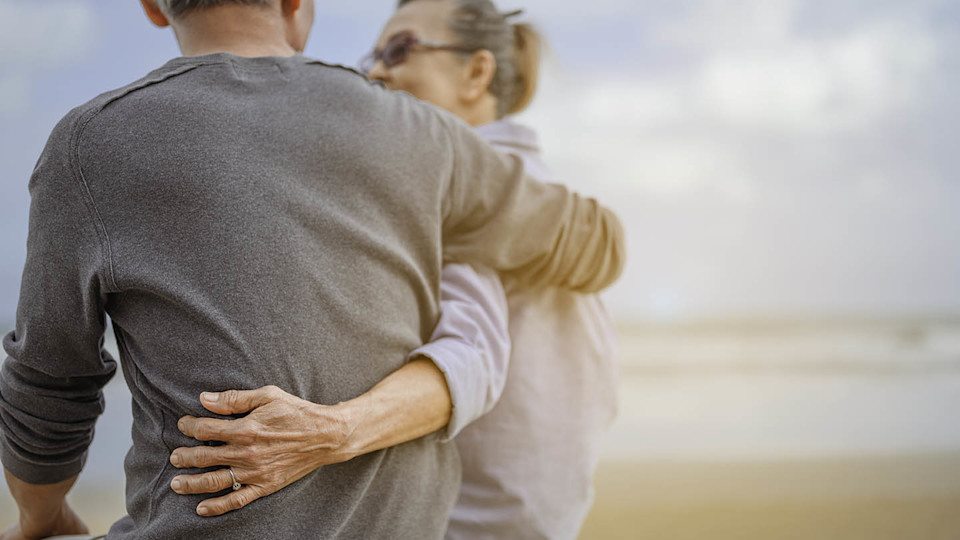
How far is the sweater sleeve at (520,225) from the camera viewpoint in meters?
1.35

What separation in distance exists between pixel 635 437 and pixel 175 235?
496 centimetres

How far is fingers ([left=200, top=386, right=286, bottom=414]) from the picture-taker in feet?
3.37

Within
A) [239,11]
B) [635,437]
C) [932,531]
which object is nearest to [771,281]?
[635,437]

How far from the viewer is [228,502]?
3.41 feet

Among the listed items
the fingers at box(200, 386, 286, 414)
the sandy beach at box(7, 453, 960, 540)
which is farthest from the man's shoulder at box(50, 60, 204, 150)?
the sandy beach at box(7, 453, 960, 540)

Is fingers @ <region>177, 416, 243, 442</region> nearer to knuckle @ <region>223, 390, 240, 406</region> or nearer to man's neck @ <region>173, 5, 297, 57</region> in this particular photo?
knuckle @ <region>223, 390, 240, 406</region>

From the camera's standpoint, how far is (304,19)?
131cm

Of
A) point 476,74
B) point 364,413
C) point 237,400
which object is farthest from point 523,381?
point 476,74

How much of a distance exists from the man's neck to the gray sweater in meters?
0.06

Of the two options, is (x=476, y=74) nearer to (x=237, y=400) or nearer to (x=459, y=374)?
(x=459, y=374)

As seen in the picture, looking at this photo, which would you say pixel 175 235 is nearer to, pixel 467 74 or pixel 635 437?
pixel 467 74

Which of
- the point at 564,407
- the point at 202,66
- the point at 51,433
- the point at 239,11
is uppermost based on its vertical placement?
the point at 239,11

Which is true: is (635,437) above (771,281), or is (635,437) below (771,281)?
below

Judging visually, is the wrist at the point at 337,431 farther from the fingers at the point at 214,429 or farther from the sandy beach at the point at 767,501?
the sandy beach at the point at 767,501
